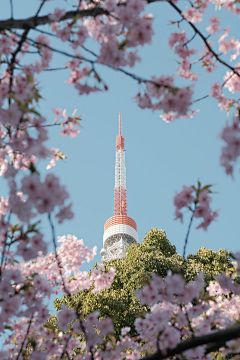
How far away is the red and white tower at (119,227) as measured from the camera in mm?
37656

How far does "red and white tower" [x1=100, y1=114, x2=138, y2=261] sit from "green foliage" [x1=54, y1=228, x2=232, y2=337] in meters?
22.6

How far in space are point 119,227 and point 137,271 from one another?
88.7 feet

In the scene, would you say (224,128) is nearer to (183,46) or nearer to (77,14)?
(77,14)

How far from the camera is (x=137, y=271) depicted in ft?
35.7

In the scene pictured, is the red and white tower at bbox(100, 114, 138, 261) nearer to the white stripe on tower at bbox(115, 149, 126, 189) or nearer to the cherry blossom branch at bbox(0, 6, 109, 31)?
the white stripe on tower at bbox(115, 149, 126, 189)

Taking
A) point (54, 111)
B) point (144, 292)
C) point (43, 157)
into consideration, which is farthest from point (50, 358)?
point (54, 111)

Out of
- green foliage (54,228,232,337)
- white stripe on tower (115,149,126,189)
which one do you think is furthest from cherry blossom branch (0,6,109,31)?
white stripe on tower (115,149,126,189)

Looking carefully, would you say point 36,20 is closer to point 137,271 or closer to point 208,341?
point 208,341

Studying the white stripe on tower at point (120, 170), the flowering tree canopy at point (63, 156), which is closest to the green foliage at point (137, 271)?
the flowering tree canopy at point (63, 156)

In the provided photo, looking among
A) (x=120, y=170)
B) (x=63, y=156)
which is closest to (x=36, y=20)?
(x=63, y=156)

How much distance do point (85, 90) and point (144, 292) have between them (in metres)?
1.79

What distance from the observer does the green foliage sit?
9648mm

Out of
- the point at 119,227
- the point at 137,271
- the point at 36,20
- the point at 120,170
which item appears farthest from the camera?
the point at 120,170

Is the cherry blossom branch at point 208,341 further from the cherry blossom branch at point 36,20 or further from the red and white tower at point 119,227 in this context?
the red and white tower at point 119,227
